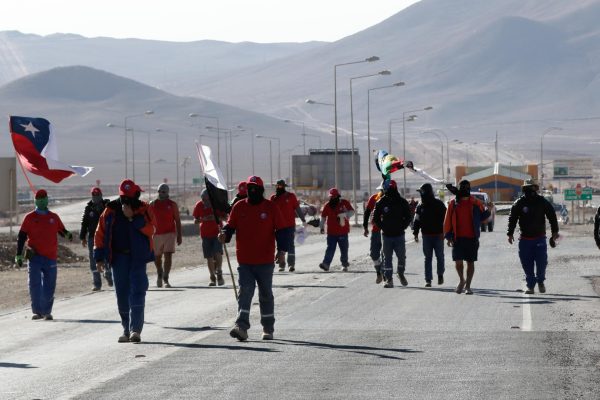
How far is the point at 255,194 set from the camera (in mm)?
15188

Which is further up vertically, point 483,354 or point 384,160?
point 384,160

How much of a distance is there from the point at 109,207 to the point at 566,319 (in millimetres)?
5476

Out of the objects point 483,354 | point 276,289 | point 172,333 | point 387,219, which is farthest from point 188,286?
point 483,354

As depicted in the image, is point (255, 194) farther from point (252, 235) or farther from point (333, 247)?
point (333, 247)

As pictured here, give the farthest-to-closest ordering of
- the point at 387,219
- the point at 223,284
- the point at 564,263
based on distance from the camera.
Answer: the point at 564,263 → the point at 223,284 → the point at 387,219

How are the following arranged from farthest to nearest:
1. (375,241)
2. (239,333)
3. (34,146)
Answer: (34,146), (375,241), (239,333)

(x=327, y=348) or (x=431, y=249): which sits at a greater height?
(x=431, y=249)

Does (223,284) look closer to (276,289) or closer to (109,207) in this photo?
(276,289)

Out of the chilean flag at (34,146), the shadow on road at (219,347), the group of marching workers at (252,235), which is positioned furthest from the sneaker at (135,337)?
the chilean flag at (34,146)

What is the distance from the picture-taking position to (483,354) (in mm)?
13469

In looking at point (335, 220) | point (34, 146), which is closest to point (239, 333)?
point (335, 220)

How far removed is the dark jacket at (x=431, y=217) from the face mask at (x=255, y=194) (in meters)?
7.83

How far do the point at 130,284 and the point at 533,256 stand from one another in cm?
773

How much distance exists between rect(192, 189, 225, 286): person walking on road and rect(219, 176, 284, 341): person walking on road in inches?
323
